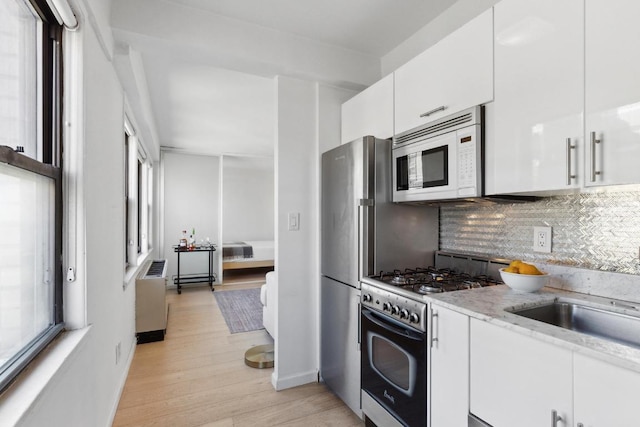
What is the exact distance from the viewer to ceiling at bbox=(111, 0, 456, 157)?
210cm

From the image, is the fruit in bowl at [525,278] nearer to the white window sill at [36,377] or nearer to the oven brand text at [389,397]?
the oven brand text at [389,397]

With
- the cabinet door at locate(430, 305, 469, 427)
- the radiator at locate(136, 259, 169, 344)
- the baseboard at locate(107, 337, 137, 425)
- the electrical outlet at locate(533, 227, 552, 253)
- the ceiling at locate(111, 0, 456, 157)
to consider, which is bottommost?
the baseboard at locate(107, 337, 137, 425)

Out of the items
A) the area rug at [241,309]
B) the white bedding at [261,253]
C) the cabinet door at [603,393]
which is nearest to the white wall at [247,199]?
the white bedding at [261,253]

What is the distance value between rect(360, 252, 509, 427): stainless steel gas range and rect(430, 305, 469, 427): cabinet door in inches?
2.2

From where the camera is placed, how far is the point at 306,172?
2.63 metres

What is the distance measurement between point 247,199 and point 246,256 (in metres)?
1.48

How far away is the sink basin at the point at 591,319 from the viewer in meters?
1.24

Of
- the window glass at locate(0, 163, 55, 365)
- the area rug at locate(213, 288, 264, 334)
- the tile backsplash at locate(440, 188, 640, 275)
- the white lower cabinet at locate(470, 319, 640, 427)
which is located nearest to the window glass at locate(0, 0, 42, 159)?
the window glass at locate(0, 163, 55, 365)

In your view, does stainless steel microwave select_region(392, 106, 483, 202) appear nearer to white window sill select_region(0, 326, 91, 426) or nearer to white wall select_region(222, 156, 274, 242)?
white window sill select_region(0, 326, 91, 426)

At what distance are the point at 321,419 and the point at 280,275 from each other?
0.99 m

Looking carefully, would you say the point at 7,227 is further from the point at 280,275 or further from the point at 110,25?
the point at 280,275

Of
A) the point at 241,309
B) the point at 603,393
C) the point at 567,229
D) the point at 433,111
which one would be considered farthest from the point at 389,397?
the point at 241,309

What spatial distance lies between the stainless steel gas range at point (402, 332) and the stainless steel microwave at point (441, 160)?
498mm

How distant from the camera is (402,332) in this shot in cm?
167
